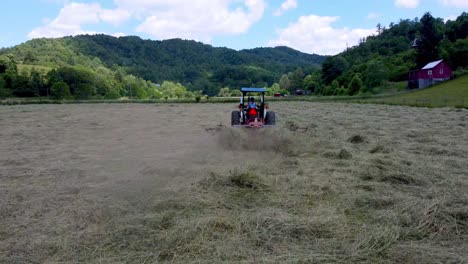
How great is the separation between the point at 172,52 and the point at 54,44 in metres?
47.5

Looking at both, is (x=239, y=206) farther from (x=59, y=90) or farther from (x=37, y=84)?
(x=37, y=84)

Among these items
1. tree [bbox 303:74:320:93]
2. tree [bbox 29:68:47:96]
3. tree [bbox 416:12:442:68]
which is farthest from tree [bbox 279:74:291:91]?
tree [bbox 29:68:47:96]

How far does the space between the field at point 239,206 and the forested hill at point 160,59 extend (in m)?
99.2

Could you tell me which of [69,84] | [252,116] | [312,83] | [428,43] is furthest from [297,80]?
[252,116]

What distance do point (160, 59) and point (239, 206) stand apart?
469 feet

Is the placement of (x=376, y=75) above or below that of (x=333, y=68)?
below

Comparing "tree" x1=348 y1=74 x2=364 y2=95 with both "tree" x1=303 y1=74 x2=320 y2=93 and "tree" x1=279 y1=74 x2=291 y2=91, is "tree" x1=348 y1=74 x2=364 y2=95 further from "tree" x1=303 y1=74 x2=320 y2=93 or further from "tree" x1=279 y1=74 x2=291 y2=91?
"tree" x1=279 y1=74 x2=291 y2=91

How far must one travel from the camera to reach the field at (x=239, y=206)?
10.5ft

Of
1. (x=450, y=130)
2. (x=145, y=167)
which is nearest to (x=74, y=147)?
(x=145, y=167)

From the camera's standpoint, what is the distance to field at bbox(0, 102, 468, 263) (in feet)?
10.5

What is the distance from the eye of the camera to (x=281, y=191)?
5039 millimetres

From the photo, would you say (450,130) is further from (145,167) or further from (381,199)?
(145,167)

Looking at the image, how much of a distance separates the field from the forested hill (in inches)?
3906

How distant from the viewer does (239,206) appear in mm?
4430
